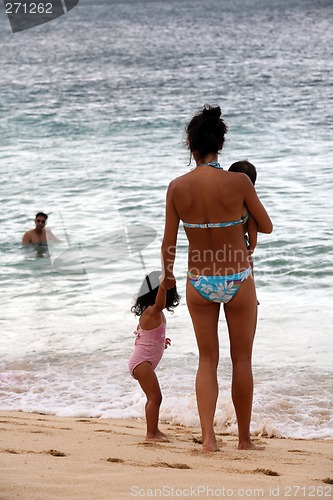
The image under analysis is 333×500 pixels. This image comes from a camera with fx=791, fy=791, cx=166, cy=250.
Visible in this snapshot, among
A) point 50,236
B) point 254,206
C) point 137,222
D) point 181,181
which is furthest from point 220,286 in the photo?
point 137,222

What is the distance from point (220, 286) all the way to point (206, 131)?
70 cm

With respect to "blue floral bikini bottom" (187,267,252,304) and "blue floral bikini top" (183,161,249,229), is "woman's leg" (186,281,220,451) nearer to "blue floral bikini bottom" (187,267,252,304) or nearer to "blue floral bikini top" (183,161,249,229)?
"blue floral bikini bottom" (187,267,252,304)

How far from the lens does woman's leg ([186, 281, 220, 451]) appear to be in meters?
3.68

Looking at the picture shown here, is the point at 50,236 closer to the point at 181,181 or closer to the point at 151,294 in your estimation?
the point at 151,294

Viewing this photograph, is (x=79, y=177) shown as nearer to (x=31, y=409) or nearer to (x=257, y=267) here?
(x=257, y=267)

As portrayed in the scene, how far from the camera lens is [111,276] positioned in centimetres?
968

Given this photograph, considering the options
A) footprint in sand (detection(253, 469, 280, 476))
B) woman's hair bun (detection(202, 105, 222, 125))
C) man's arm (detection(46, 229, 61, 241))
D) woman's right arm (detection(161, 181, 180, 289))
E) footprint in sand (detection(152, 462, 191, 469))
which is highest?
woman's hair bun (detection(202, 105, 222, 125))

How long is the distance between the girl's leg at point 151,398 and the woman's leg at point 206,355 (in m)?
0.41

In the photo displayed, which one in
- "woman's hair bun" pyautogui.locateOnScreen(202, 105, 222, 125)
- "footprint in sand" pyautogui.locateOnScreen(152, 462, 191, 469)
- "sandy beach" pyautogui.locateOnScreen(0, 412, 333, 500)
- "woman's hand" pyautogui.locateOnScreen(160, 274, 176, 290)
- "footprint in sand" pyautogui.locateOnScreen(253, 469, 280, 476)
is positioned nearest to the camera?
"sandy beach" pyautogui.locateOnScreen(0, 412, 333, 500)

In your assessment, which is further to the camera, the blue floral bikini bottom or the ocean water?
the ocean water

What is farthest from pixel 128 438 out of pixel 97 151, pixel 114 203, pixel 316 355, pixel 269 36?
pixel 269 36

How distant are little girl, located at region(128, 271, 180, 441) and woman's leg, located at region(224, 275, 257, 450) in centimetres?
48

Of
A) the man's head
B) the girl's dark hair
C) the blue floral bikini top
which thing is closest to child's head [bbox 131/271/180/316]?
the blue floral bikini top

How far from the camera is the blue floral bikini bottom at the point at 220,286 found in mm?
3598
